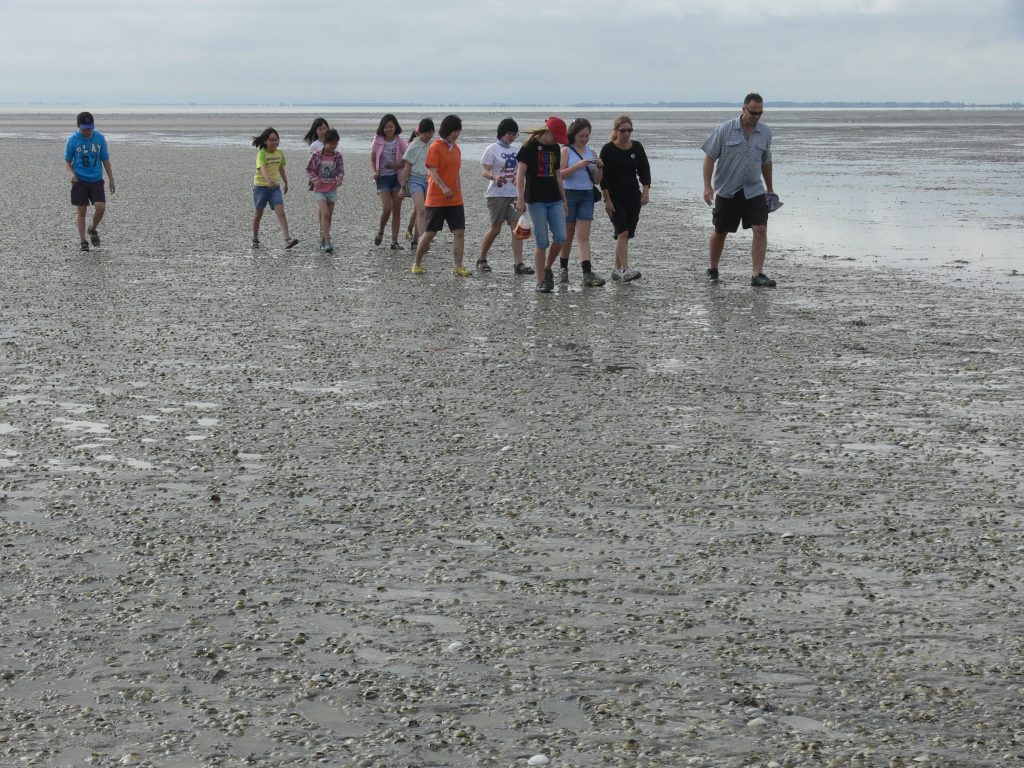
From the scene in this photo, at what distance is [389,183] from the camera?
1642 centimetres

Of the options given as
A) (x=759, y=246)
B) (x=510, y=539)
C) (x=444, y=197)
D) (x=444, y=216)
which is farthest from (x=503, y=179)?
(x=510, y=539)

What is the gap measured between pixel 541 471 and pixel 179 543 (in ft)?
6.32

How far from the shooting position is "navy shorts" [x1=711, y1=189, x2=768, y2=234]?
13.6 meters

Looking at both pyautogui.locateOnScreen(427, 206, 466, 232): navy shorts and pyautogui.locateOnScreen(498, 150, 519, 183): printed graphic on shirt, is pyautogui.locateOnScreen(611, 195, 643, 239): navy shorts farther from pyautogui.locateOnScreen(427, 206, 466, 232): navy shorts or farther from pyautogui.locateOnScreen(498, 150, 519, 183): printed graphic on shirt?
pyautogui.locateOnScreen(427, 206, 466, 232): navy shorts

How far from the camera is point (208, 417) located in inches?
308

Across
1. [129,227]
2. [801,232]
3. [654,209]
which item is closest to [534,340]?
[801,232]

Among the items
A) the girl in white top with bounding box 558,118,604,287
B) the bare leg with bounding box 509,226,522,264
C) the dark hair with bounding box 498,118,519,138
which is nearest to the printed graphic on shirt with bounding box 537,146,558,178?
the girl in white top with bounding box 558,118,604,287

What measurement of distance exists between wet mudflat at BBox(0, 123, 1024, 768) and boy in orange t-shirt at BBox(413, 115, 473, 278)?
3036mm

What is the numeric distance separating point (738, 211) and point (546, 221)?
201cm

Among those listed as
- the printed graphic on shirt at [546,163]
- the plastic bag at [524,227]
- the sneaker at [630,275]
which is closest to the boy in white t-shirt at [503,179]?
the plastic bag at [524,227]

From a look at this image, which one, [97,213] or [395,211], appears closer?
[395,211]

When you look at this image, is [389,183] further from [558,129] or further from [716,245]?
[716,245]

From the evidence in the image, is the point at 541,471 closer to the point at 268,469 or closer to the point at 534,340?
the point at 268,469

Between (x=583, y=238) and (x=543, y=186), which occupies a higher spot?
(x=543, y=186)
